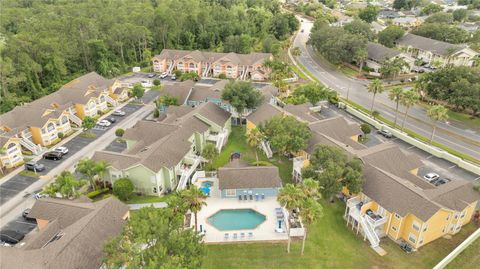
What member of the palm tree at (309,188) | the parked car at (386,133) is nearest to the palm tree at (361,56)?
the parked car at (386,133)

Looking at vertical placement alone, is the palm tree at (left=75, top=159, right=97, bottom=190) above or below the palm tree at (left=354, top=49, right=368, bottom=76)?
below

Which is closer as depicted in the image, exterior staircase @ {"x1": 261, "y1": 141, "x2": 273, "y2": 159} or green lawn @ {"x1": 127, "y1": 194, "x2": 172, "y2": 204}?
green lawn @ {"x1": 127, "y1": 194, "x2": 172, "y2": 204}

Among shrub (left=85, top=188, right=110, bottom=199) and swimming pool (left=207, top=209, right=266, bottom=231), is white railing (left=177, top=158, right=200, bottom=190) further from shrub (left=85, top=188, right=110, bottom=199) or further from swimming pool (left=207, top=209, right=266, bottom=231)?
shrub (left=85, top=188, right=110, bottom=199)

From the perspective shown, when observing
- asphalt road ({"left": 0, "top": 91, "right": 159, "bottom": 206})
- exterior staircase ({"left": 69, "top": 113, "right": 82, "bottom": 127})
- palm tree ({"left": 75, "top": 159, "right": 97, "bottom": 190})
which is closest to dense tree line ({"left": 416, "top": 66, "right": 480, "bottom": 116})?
asphalt road ({"left": 0, "top": 91, "right": 159, "bottom": 206})

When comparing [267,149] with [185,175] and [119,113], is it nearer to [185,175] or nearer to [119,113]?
[185,175]

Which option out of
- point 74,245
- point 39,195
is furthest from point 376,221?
point 39,195

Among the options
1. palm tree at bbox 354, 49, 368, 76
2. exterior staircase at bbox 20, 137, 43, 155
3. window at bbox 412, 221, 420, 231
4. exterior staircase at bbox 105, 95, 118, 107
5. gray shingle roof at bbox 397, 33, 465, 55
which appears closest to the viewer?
window at bbox 412, 221, 420, 231

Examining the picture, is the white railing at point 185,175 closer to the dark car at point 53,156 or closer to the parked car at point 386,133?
the dark car at point 53,156
